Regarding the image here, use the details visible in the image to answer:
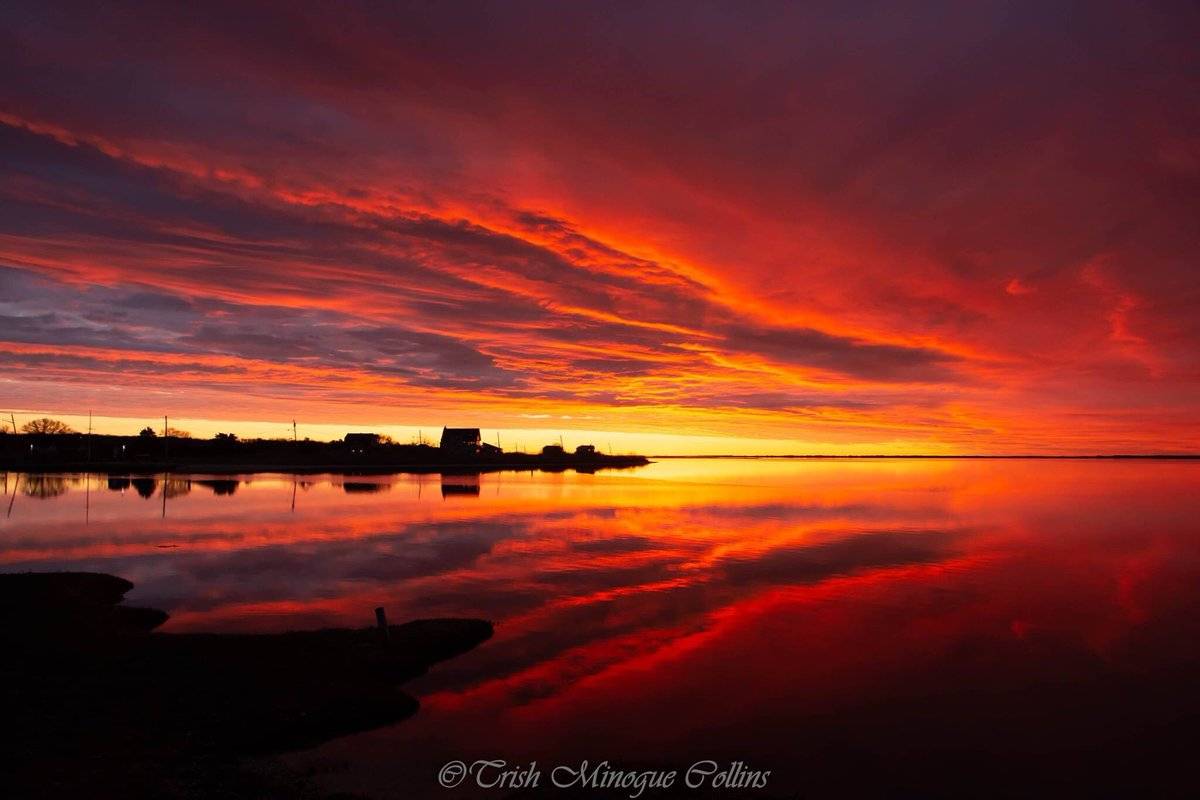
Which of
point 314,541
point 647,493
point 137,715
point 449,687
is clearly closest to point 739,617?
point 449,687

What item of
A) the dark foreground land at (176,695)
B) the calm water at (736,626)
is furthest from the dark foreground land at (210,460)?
the dark foreground land at (176,695)

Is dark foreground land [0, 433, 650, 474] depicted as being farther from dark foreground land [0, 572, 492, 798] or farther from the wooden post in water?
the wooden post in water

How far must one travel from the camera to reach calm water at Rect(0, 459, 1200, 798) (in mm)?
18453

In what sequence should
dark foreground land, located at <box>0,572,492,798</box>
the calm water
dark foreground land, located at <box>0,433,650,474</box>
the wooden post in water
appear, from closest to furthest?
dark foreground land, located at <box>0,572,492,798</box> < the calm water < the wooden post in water < dark foreground land, located at <box>0,433,650,474</box>

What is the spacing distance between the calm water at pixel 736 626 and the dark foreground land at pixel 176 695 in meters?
1.24

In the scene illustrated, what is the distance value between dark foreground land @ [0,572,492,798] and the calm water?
1244 mm

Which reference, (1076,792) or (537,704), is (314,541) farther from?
(1076,792)

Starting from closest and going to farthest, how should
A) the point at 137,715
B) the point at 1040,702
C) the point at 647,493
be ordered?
the point at 137,715 → the point at 1040,702 → the point at 647,493

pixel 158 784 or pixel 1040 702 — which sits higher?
pixel 158 784

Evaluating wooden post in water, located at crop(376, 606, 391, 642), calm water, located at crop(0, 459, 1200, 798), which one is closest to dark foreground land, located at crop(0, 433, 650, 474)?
calm water, located at crop(0, 459, 1200, 798)

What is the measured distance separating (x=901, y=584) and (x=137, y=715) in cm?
3735

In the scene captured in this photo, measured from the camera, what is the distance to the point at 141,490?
9169 cm

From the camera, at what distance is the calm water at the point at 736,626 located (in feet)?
60.5

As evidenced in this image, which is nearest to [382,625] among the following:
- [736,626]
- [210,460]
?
[736,626]
